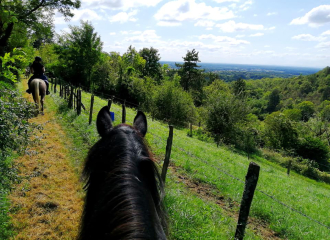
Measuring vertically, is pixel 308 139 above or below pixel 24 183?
below

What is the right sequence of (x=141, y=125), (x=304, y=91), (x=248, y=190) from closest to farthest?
(x=141, y=125)
(x=248, y=190)
(x=304, y=91)

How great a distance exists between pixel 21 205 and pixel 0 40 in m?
11.2

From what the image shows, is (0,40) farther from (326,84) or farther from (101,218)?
(326,84)

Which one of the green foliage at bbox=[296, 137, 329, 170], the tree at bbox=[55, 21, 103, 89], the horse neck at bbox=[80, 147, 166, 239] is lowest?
the green foliage at bbox=[296, 137, 329, 170]

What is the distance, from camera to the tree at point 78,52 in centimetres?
2677

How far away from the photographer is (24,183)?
4.47m

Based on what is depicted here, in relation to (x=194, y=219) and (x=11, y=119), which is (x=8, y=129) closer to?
(x=11, y=119)

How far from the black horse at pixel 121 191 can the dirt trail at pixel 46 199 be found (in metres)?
2.52

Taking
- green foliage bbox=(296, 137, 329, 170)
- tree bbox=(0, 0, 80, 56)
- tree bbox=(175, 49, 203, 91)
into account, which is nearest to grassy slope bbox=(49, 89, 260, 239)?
tree bbox=(0, 0, 80, 56)

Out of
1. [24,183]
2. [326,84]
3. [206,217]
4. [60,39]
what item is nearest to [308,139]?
[206,217]

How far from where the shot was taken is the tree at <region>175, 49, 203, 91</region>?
2064 inches

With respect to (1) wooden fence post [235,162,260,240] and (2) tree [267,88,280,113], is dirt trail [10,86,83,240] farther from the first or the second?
(2) tree [267,88,280,113]

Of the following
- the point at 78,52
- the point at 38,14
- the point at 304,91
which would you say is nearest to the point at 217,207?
the point at 38,14

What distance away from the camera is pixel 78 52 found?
27.2 metres
